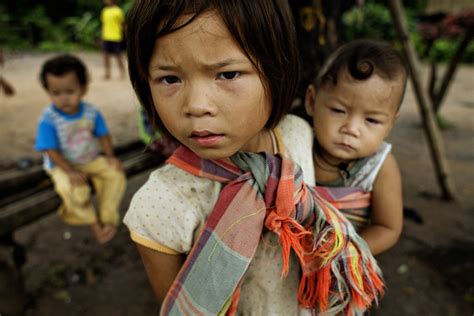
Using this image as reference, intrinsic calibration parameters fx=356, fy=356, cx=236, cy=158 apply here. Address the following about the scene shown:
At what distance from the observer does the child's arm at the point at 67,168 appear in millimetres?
2295

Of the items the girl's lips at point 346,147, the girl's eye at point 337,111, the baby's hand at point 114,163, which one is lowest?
the baby's hand at point 114,163

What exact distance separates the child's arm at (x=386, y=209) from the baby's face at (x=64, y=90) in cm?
210

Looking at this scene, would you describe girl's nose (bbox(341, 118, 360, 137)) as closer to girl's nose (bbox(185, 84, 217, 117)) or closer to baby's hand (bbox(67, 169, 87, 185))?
girl's nose (bbox(185, 84, 217, 117))

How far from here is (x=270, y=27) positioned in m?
0.78

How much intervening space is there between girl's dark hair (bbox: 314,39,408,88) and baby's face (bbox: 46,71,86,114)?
1.94 m

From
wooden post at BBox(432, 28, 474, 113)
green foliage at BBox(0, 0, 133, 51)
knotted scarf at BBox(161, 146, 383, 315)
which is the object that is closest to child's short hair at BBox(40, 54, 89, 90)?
knotted scarf at BBox(161, 146, 383, 315)

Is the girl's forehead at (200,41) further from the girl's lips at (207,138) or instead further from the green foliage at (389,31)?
the green foliage at (389,31)

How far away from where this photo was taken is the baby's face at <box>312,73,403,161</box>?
1.10m

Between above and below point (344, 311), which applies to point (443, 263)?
below

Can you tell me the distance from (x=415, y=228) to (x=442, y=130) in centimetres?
355

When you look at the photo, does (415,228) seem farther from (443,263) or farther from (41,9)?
(41,9)

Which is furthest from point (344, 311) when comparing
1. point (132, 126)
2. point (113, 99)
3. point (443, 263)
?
point (113, 99)

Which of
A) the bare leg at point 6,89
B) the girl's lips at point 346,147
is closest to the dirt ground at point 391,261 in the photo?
the girl's lips at point 346,147

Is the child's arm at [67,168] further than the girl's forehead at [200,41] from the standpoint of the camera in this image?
Yes
